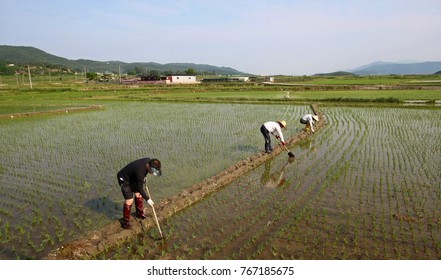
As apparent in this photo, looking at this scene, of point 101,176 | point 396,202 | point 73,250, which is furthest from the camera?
point 101,176

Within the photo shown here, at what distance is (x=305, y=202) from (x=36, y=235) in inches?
191

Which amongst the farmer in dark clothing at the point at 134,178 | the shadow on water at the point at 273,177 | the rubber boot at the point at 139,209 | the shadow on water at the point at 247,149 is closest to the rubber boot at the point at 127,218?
the farmer in dark clothing at the point at 134,178

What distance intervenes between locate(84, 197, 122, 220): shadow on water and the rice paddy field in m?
0.02

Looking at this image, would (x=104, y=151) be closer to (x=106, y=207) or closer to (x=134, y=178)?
(x=106, y=207)

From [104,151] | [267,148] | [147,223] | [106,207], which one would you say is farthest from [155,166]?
[104,151]

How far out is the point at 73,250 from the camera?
14.3 feet

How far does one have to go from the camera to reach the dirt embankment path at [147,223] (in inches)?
172

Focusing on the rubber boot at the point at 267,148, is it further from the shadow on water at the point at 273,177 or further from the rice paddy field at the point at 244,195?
the shadow on water at the point at 273,177

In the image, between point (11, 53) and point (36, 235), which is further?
point (11, 53)

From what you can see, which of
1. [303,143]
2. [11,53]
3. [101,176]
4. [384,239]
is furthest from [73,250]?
[11,53]

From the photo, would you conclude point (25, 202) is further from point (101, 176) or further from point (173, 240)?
point (173, 240)

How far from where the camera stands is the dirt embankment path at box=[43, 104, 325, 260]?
4.38 m

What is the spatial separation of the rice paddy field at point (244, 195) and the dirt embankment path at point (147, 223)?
0.44 feet

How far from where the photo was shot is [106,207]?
6.09 meters
